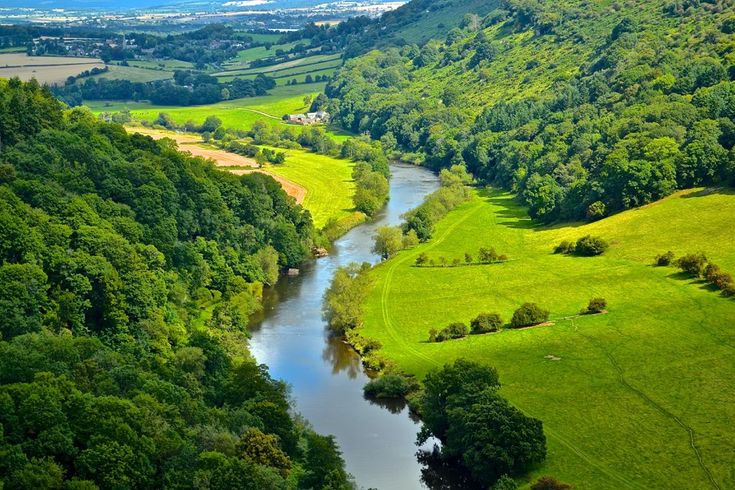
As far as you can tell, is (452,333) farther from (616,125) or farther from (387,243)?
(616,125)

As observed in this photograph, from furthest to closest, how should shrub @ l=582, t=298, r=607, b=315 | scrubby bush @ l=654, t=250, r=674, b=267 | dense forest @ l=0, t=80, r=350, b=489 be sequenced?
scrubby bush @ l=654, t=250, r=674, b=267, shrub @ l=582, t=298, r=607, b=315, dense forest @ l=0, t=80, r=350, b=489

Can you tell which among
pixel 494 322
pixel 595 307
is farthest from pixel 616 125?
pixel 494 322

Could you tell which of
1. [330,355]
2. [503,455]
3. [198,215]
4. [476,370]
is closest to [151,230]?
[198,215]

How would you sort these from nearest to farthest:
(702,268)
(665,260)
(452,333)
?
(452,333)
(702,268)
(665,260)

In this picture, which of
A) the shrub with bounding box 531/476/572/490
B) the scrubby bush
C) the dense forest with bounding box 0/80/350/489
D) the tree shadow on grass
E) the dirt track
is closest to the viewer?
the dense forest with bounding box 0/80/350/489

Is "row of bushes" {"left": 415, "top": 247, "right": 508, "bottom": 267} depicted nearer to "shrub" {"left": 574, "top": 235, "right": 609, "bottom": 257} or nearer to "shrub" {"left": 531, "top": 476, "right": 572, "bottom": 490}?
"shrub" {"left": 574, "top": 235, "right": 609, "bottom": 257}

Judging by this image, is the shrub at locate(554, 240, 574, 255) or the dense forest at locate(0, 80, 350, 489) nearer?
the dense forest at locate(0, 80, 350, 489)

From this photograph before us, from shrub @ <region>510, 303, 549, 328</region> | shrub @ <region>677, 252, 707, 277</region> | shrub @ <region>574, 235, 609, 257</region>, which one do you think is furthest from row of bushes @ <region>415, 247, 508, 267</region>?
shrub @ <region>510, 303, 549, 328</region>
